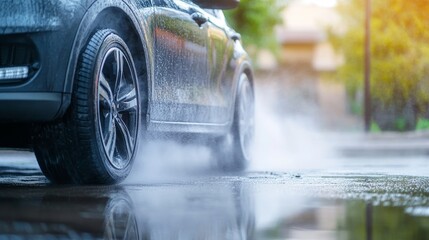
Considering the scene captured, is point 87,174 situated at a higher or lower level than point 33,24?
lower

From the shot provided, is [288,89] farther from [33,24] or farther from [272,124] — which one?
[33,24]

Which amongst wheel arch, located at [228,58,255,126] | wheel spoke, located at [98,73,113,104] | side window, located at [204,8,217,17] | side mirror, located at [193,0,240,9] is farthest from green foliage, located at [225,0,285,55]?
wheel spoke, located at [98,73,113,104]

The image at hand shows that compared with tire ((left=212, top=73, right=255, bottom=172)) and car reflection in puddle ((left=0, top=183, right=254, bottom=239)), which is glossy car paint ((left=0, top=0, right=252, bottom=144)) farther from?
car reflection in puddle ((left=0, top=183, right=254, bottom=239))

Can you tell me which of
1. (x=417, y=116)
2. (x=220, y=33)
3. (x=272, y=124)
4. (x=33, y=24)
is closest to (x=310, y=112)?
(x=417, y=116)

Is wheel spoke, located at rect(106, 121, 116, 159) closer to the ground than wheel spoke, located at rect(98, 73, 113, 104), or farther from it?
closer to the ground

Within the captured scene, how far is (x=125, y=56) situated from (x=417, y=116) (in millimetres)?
31187

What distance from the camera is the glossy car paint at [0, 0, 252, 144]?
5.37 m

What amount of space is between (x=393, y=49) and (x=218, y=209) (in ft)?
99.3

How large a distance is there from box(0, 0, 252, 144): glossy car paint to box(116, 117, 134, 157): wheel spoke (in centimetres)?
34

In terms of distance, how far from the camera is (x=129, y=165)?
6047 mm

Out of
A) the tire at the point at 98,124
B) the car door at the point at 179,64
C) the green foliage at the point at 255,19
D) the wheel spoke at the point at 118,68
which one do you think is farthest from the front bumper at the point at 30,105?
the green foliage at the point at 255,19

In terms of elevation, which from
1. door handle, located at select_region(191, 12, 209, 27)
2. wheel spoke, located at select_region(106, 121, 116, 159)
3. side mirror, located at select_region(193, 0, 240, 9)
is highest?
side mirror, located at select_region(193, 0, 240, 9)

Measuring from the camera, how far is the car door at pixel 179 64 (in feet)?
21.8

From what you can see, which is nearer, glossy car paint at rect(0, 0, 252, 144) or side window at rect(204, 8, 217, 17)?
glossy car paint at rect(0, 0, 252, 144)
